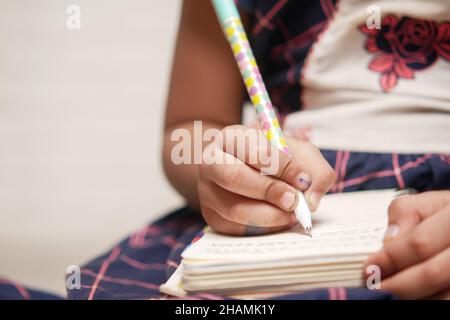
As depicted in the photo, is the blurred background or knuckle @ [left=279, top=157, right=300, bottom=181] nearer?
knuckle @ [left=279, top=157, right=300, bottom=181]

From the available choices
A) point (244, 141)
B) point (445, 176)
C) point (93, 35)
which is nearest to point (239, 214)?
point (244, 141)

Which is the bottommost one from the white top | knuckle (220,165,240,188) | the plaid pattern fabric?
the plaid pattern fabric

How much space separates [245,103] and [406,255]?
0.25 meters

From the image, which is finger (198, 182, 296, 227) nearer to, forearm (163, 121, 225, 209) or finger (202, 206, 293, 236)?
finger (202, 206, 293, 236)

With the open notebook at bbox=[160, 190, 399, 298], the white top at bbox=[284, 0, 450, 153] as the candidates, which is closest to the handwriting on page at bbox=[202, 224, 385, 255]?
the open notebook at bbox=[160, 190, 399, 298]

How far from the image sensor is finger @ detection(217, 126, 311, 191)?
246 mm

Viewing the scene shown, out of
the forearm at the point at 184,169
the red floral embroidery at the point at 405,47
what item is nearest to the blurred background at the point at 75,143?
the forearm at the point at 184,169

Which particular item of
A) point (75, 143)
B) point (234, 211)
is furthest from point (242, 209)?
point (75, 143)

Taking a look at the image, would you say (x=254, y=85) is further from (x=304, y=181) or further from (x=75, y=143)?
(x=75, y=143)

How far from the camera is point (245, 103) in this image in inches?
16.9

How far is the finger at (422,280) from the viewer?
202 millimetres

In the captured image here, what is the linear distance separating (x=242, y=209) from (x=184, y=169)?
0.16 m
